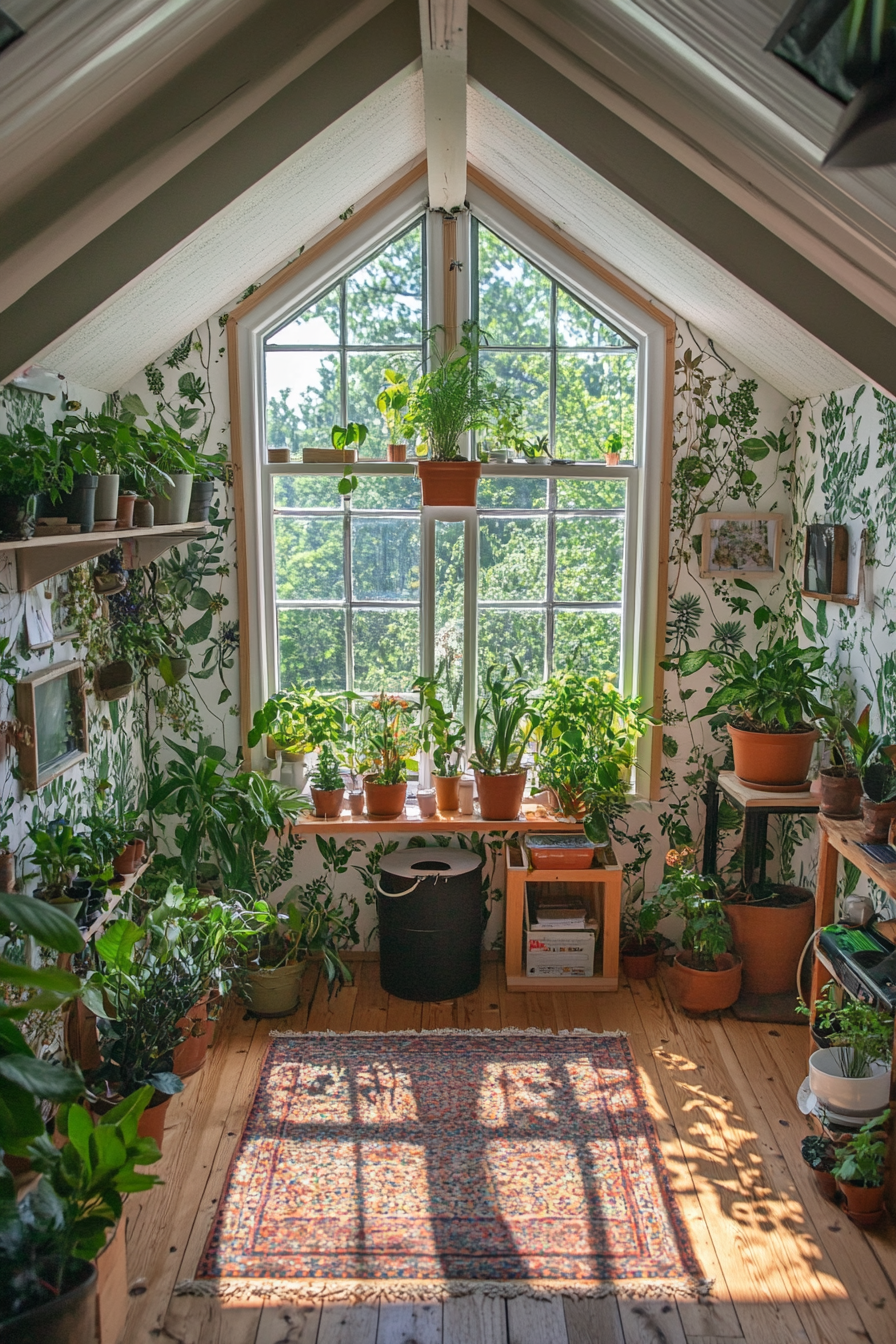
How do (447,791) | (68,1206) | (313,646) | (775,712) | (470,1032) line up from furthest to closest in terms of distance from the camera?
(313,646) < (447,791) < (470,1032) < (775,712) < (68,1206)

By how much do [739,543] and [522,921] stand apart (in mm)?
1759

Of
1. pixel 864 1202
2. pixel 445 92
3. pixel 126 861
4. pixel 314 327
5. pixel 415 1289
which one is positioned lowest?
pixel 415 1289

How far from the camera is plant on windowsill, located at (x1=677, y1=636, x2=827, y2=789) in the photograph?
148 inches

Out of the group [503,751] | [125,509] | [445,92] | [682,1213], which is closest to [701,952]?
[503,751]

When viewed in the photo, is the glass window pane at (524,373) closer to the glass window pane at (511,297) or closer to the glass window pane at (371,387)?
the glass window pane at (511,297)

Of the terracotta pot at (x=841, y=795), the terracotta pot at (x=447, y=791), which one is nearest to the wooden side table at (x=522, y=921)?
the terracotta pot at (x=447, y=791)

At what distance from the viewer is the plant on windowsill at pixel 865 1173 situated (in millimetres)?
2863

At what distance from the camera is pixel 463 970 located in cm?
420

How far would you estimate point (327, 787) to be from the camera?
425 centimetres

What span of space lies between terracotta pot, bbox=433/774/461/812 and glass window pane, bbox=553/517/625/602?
889mm

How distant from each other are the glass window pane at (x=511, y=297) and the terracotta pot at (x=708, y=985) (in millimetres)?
2572

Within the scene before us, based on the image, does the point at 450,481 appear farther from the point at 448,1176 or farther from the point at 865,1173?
the point at 865,1173

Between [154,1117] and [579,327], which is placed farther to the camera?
[579,327]

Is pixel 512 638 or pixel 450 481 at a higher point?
pixel 450 481
